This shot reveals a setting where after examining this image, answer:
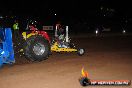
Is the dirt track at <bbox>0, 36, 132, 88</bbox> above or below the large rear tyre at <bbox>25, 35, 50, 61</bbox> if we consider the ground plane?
below

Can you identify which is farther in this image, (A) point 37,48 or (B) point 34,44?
(A) point 37,48

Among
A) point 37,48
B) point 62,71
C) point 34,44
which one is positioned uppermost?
point 34,44

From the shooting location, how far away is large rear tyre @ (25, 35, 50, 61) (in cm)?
1265

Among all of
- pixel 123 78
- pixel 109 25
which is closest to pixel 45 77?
pixel 123 78

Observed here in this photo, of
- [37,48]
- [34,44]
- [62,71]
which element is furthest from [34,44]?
[62,71]

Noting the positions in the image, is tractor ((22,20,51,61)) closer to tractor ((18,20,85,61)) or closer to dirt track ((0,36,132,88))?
tractor ((18,20,85,61))

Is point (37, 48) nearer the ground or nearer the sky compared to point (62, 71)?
nearer the sky

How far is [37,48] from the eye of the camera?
12984 mm

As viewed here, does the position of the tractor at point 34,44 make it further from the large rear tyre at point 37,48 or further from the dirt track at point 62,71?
the dirt track at point 62,71

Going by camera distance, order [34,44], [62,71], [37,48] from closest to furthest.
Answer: [62,71] < [34,44] < [37,48]

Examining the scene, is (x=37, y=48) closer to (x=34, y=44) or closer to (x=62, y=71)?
(x=34, y=44)

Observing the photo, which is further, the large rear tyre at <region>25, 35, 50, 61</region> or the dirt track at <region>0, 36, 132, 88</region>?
the large rear tyre at <region>25, 35, 50, 61</region>

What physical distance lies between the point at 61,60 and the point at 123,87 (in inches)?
214

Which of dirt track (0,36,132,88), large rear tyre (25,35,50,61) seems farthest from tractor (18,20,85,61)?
dirt track (0,36,132,88)
